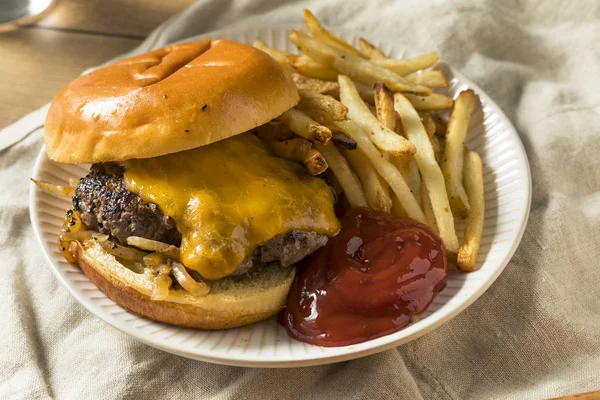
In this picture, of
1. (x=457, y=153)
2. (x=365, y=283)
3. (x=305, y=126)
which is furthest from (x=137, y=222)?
(x=457, y=153)

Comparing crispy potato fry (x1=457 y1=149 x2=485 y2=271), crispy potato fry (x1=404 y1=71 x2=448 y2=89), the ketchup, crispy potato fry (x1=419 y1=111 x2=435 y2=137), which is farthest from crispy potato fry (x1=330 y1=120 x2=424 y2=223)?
crispy potato fry (x1=404 y1=71 x2=448 y2=89)

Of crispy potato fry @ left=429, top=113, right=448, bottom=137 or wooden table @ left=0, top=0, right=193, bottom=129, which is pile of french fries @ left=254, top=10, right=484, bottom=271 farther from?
wooden table @ left=0, top=0, right=193, bottom=129

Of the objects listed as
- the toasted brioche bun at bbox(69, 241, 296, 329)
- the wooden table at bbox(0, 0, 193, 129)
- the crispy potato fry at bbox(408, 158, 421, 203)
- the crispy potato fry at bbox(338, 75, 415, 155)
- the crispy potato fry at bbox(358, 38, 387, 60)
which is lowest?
the wooden table at bbox(0, 0, 193, 129)

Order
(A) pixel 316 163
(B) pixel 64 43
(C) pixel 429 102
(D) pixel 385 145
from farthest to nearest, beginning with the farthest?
(B) pixel 64 43
(C) pixel 429 102
(D) pixel 385 145
(A) pixel 316 163

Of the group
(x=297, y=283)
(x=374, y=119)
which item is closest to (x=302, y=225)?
(x=297, y=283)

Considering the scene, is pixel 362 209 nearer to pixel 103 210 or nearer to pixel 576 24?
pixel 103 210

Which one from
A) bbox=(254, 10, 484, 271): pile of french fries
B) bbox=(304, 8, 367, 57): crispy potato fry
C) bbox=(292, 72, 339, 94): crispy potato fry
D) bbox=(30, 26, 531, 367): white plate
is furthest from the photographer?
bbox=(304, 8, 367, 57): crispy potato fry

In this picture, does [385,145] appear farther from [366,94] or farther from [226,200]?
[226,200]
